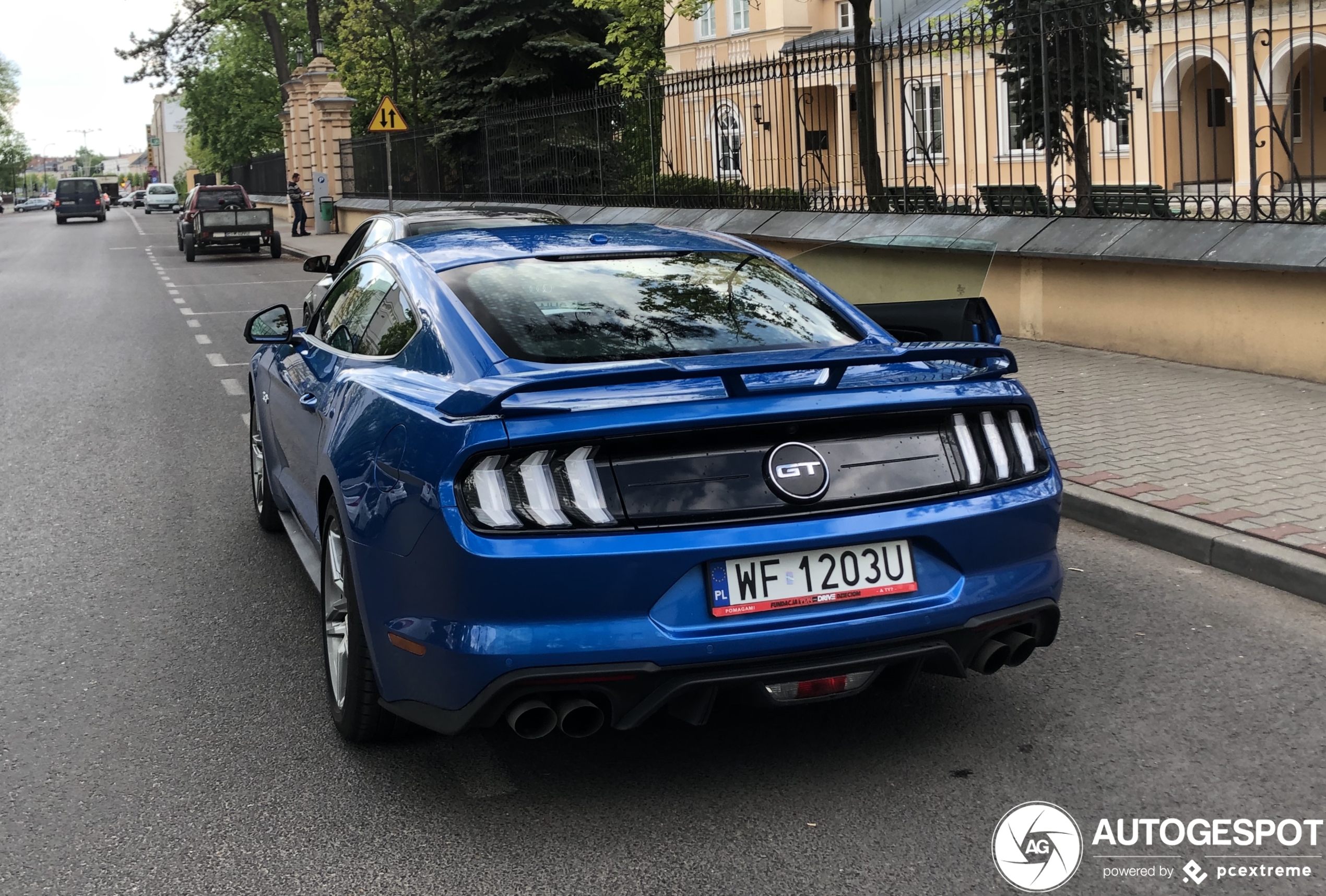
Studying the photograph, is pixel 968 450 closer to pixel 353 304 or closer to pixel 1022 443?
pixel 1022 443

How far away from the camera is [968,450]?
381 cm

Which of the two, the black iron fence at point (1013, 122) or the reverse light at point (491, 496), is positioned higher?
the black iron fence at point (1013, 122)

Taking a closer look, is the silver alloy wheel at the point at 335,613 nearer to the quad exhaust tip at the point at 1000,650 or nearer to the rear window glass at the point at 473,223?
the quad exhaust tip at the point at 1000,650

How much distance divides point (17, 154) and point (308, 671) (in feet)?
596

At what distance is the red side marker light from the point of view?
3574 mm

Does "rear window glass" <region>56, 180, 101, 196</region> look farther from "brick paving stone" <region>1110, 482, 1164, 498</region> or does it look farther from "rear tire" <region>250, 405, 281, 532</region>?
"brick paving stone" <region>1110, 482, 1164, 498</region>

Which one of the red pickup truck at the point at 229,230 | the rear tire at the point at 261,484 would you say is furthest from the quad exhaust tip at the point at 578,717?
the red pickup truck at the point at 229,230

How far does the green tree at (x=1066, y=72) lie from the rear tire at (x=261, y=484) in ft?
23.3

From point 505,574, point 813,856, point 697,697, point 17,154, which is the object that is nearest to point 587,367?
point 505,574

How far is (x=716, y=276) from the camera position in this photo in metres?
4.70

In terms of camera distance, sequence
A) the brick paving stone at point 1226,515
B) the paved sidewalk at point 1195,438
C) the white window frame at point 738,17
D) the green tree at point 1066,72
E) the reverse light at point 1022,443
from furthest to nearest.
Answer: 1. the white window frame at point 738,17
2. the green tree at point 1066,72
3. the paved sidewalk at point 1195,438
4. the brick paving stone at point 1226,515
5. the reverse light at point 1022,443

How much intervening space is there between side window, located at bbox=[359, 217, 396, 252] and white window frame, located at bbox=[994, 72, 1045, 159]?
5.20m

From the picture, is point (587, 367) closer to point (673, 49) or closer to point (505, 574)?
point (505, 574)

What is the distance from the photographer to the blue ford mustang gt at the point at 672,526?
11.2 feet
